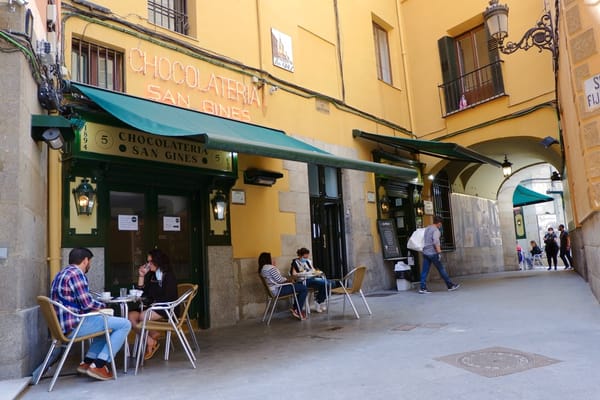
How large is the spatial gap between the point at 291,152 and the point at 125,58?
2.81 meters

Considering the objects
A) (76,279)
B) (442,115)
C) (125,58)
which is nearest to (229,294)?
(76,279)

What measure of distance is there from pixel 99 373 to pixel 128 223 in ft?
8.24

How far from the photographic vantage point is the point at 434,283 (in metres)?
11.1

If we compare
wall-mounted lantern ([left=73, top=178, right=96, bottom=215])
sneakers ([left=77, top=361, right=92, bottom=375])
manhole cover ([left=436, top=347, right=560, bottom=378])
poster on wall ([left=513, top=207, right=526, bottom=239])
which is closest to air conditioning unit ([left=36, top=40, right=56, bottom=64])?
wall-mounted lantern ([left=73, top=178, right=96, bottom=215])

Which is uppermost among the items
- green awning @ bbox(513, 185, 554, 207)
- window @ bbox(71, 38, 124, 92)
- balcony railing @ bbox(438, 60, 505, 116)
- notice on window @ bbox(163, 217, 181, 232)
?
balcony railing @ bbox(438, 60, 505, 116)

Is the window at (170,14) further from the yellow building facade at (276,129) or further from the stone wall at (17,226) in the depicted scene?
the stone wall at (17,226)

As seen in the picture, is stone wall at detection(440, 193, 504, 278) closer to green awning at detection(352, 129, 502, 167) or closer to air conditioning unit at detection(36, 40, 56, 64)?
green awning at detection(352, 129, 502, 167)

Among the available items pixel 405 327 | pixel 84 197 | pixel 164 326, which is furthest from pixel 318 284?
pixel 84 197

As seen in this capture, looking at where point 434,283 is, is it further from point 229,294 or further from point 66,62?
point 66,62

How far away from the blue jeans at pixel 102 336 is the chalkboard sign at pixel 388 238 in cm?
697

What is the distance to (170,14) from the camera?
23.5 feet

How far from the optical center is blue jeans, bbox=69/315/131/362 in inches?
155

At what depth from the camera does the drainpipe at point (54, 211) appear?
5.09 m

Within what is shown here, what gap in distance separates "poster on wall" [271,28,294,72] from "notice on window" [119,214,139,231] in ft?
13.1
